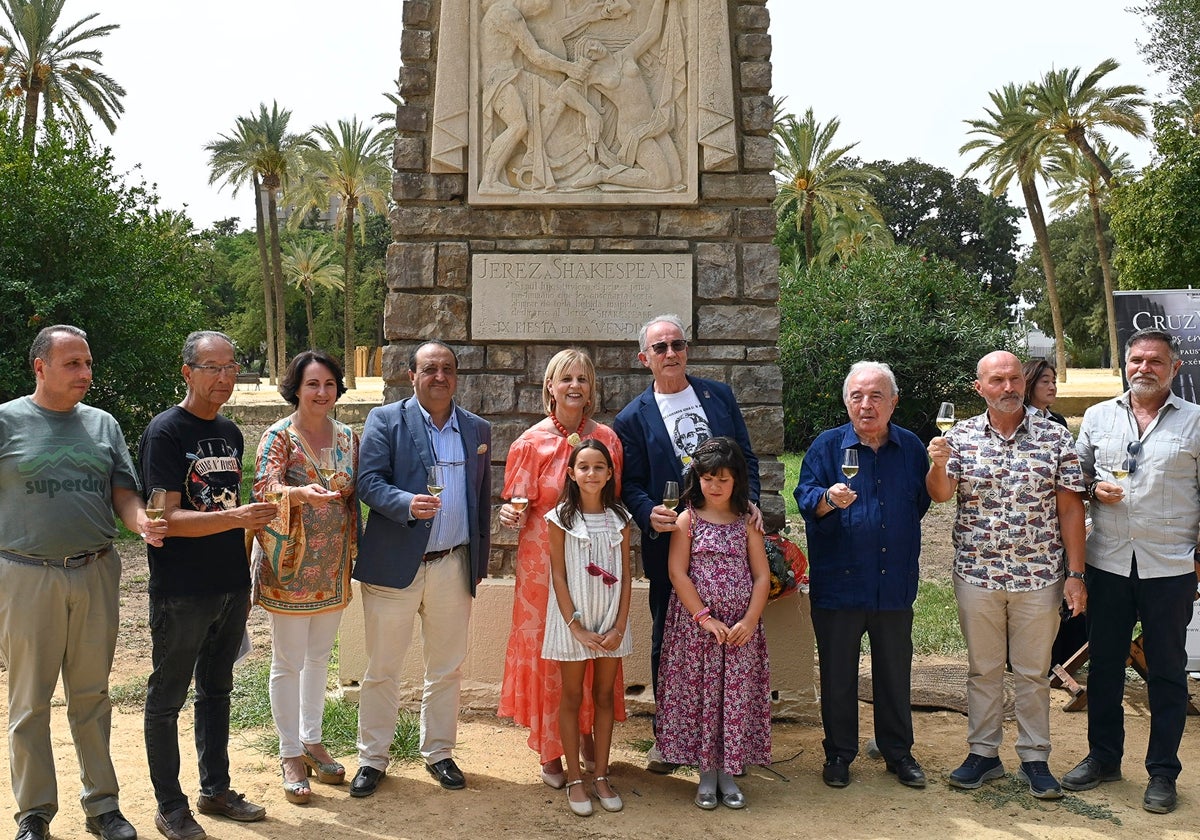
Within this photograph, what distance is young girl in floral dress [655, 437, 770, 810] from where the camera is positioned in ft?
14.4

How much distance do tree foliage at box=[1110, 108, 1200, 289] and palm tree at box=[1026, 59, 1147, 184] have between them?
736 cm

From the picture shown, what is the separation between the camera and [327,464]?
4.37 metres

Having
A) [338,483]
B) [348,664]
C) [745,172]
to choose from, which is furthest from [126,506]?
[745,172]

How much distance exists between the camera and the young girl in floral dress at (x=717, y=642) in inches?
173

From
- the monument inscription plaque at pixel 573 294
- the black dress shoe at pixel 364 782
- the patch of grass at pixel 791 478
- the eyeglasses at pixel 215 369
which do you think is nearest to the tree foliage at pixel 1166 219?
the patch of grass at pixel 791 478

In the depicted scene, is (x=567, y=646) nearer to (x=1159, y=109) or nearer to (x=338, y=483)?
(x=338, y=483)

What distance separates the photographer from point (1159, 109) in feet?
79.0

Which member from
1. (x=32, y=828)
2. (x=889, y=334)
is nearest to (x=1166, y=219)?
(x=889, y=334)

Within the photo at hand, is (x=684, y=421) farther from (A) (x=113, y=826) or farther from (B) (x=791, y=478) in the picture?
(B) (x=791, y=478)

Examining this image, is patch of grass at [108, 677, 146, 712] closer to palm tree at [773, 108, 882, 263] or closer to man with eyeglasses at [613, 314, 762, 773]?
man with eyeglasses at [613, 314, 762, 773]

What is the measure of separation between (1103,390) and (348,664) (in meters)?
27.1

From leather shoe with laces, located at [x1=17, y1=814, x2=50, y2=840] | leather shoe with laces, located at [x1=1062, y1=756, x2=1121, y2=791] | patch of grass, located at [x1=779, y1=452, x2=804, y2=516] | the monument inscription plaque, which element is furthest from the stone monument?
patch of grass, located at [x1=779, y1=452, x2=804, y2=516]

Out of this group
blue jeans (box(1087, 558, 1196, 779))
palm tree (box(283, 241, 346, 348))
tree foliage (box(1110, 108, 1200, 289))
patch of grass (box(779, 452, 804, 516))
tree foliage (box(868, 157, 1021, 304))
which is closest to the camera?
blue jeans (box(1087, 558, 1196, 779))

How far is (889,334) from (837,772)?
14.9 meters
